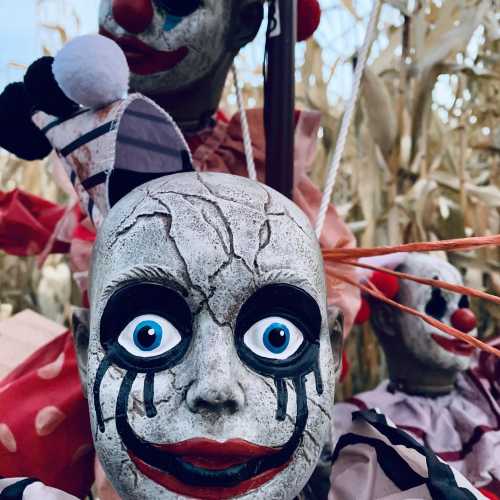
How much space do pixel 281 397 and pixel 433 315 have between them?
0.59m

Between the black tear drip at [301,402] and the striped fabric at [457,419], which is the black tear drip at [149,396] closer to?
the black tear drip at [301,402]

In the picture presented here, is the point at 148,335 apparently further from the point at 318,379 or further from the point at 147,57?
the point at 147,57

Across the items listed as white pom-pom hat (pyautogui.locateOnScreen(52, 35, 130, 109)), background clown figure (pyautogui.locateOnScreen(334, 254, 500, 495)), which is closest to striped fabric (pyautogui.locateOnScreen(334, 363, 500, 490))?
background clown figure (pyautogui.locateOnScreen(334, 254, 500, 495))

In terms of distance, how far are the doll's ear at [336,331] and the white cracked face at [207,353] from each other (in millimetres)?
73

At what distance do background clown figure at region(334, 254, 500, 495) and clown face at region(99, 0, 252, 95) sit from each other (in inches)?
15.4

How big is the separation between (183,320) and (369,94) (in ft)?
2.89

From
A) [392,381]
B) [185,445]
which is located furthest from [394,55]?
[185,445]

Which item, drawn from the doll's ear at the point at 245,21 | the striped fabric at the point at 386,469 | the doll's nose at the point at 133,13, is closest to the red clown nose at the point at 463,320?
the striped fabric at the point at 386,469

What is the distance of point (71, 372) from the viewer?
2.69 ft

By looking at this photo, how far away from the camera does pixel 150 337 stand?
0.52 m

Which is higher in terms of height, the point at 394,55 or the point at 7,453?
the point at 394,55

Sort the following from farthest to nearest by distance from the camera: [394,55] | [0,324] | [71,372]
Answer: [394,55], [0,324], [71,372]

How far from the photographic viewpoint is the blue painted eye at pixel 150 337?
0.52 metres

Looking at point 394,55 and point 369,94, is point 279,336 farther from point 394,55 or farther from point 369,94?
point 394,55
